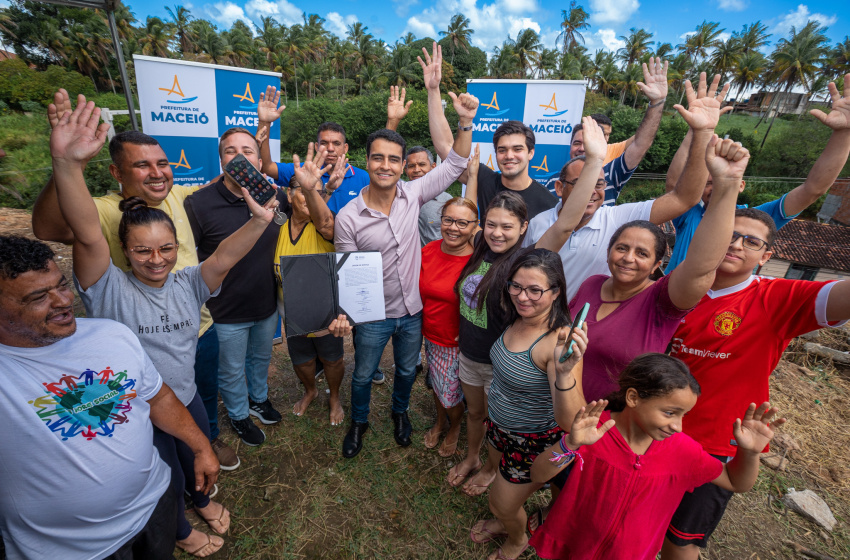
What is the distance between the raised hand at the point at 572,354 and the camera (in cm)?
161

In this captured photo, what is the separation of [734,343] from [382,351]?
2363 millimetres

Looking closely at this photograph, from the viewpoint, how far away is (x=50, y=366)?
1491 millimetres

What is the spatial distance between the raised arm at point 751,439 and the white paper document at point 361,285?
7.19 ft

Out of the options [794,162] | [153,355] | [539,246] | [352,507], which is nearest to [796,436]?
[539,246]

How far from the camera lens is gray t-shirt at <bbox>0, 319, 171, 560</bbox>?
4.76 feet

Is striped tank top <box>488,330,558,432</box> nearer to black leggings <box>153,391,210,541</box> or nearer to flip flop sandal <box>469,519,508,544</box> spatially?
flip flop sandal <box>469,519,508,544</box>

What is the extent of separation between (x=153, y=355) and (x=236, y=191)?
130 centimetres

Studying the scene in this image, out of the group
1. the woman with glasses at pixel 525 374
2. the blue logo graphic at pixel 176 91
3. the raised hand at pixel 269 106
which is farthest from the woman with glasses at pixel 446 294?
the blue logo graphic at pixel 176 91

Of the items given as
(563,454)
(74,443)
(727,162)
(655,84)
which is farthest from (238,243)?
(655,84)

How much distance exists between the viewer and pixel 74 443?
1548 mm

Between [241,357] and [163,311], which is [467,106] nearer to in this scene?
[163,311]

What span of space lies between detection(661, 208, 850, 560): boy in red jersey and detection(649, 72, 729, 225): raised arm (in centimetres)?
40

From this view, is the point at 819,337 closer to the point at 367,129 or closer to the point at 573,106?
the point at 573,106

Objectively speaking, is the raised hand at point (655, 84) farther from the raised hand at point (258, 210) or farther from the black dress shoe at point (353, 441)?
the black dress shoe at point (353, 441)
